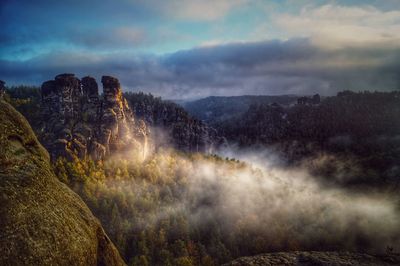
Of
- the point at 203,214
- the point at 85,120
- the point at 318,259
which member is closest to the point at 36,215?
the point at 318,259

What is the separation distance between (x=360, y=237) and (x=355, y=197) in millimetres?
86652

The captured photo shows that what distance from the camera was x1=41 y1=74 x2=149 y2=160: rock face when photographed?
122000mm

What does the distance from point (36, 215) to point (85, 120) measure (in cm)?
14542

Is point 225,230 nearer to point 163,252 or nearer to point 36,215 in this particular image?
point 163,252

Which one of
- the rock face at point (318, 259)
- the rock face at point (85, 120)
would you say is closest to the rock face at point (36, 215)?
the rock face at point (318, 259)

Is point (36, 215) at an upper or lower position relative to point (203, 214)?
upper

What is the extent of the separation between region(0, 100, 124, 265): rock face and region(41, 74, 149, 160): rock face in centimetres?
11674

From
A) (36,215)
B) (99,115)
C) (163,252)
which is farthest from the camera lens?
(99,115)

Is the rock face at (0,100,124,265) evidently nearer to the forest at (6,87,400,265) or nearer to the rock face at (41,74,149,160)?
the forest at (6,87,400,265)

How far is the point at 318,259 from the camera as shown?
22.3m

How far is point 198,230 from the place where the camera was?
9550cm

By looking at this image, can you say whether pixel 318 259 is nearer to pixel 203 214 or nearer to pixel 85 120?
pixel 203 214

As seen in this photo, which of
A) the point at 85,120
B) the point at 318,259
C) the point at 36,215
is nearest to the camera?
the point at 36,215

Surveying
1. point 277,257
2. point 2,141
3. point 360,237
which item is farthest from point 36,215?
point 360,237
